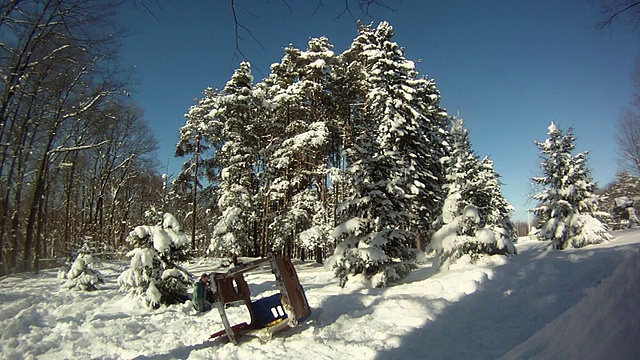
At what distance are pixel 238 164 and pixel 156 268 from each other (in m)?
13.4

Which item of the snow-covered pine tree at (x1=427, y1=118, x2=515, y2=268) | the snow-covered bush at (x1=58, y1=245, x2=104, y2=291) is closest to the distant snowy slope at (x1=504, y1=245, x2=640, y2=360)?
the snow-covered pine tree at (x1=427, y1=118, x2=515, y2=268)

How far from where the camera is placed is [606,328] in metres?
2.31

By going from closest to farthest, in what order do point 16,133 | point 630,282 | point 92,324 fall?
1. point 630,282
2. point 92,324
3. point 16,133

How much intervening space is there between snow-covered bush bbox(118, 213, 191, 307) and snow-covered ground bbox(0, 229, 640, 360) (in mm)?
606

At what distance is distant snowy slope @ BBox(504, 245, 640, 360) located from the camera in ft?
6.91

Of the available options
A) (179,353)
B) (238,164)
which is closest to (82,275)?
(179,353)

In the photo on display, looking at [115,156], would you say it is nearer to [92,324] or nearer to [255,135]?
[255,135]

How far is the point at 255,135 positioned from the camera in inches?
1048

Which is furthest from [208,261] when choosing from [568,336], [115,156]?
[568,336]

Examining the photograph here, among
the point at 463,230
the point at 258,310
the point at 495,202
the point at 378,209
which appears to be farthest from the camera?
the point at 495,202

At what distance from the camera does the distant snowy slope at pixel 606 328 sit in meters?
2.11

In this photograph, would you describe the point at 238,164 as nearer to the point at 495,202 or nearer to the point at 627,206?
the point at 495,202

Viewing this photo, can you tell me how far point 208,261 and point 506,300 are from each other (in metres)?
22.9

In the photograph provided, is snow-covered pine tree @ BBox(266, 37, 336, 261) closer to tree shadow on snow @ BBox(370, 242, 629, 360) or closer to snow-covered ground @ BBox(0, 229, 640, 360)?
snow-covered ground @ BBox(0, 229, 640, 360)
